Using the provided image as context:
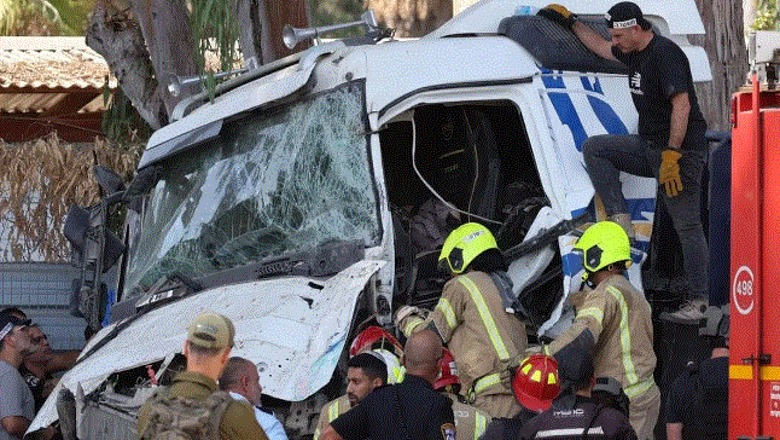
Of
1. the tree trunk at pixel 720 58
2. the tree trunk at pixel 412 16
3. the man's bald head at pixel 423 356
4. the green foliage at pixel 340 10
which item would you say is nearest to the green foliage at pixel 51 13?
the green foliage at pixel 340 10

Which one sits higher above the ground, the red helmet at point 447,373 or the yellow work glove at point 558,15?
the yellow work glove at point 558,15

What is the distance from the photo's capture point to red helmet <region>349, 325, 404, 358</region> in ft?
27.4

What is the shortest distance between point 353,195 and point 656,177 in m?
1.53

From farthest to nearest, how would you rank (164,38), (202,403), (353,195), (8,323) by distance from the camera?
1. (164,38)
2. (8,323)
3. (353,195)
4. (202,403)

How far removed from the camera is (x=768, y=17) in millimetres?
27906

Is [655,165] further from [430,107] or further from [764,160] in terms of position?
[764,160]

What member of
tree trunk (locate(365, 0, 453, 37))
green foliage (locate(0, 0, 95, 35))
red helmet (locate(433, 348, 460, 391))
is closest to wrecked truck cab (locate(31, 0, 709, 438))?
red helmet (locate(433, 348, 460, 391))

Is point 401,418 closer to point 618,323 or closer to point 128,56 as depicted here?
point 618,323

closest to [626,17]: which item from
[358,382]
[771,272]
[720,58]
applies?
[358,382]

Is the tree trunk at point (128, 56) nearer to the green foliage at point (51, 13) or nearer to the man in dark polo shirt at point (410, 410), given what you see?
the man in dark polo shirt at point (410, 410)

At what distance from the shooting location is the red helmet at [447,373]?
28.3 feet

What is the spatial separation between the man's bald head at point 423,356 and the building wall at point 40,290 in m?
6.91

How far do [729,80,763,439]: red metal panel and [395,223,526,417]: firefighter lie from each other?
2.19m

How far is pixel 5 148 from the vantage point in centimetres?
1541
